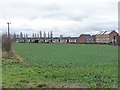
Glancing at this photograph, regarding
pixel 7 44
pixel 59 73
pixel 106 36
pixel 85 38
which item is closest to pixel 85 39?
pixel 85 38

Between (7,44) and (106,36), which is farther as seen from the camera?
(106,36)

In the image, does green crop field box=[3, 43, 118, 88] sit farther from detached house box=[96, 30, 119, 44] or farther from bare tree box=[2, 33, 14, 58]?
detached house box=[96, 30, 119, 44]

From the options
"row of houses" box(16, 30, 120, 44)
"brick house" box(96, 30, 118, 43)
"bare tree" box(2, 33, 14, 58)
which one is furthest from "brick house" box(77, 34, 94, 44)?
"bare tree" box(2, 33, 14, 58)

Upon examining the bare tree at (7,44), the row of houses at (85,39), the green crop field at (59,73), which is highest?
the row of houses at (85,39)

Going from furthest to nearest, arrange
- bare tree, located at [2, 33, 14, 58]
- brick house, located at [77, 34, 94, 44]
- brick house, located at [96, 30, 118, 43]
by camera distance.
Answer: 1. brick house, located at [77, 34, 94, 44]
2. brick house, located at [96, 30, 118, 43]
3. bare tree, located at [2, 33, 14, 58]

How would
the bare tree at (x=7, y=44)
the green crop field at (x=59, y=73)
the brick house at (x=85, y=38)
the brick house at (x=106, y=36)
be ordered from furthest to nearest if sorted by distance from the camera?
the brick house at (x=85, y=38)
the brick house at (x=106, y=36)
the bare tree at (x=7, y=44)
the green crop field at (x=59, y=73)

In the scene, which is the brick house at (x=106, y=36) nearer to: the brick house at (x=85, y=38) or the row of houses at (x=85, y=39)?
the row of houses at (x=85, y=39)

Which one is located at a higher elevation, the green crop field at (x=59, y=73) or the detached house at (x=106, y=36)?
the detached house at (x=106, y=36)

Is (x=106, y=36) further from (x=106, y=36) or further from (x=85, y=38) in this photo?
(x=85, y=38)

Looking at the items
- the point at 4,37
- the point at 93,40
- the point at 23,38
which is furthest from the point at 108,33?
the point at 4,37

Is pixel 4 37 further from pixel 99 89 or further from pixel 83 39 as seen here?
pixel 83 39

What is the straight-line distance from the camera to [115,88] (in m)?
9.63

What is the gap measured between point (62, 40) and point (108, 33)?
23934mm

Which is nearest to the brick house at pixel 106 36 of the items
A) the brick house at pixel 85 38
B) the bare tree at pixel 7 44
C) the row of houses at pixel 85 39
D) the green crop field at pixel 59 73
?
the row of houses at pixel 85 39
